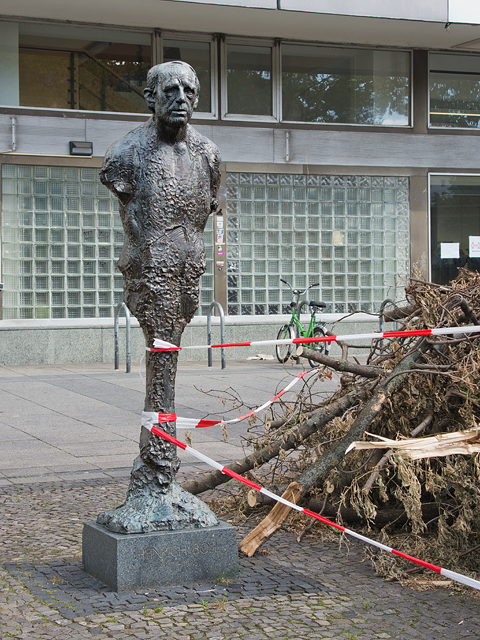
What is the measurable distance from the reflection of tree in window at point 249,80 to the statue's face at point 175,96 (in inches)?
430

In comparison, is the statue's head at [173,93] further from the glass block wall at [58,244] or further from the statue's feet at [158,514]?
the glass block wall at [58,244]

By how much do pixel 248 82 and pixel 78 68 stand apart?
3093 millimetres

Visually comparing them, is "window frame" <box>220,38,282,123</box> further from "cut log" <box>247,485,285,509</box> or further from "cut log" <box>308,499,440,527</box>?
"cut log" <box>308,499,440,527</box>

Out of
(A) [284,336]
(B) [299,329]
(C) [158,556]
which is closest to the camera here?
(C) [158,556]

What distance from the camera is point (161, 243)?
407 centimetres

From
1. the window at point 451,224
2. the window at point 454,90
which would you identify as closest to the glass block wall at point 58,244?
the window at point 451,224

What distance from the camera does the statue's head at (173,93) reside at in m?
3.94

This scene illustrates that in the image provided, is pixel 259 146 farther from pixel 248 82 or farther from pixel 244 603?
pixel 244 603

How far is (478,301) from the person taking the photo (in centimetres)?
507

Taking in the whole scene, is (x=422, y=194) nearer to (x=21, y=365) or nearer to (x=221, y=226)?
(x=221, y=226)

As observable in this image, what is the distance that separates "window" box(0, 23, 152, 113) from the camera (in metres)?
13.5

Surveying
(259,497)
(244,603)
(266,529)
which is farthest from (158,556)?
Answer: (259,497)

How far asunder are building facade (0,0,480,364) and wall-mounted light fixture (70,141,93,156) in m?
0.03

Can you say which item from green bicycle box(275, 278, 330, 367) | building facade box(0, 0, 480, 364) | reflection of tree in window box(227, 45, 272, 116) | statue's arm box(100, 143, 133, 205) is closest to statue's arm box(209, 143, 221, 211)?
statue's arm box(100, 143, 133, 205)
